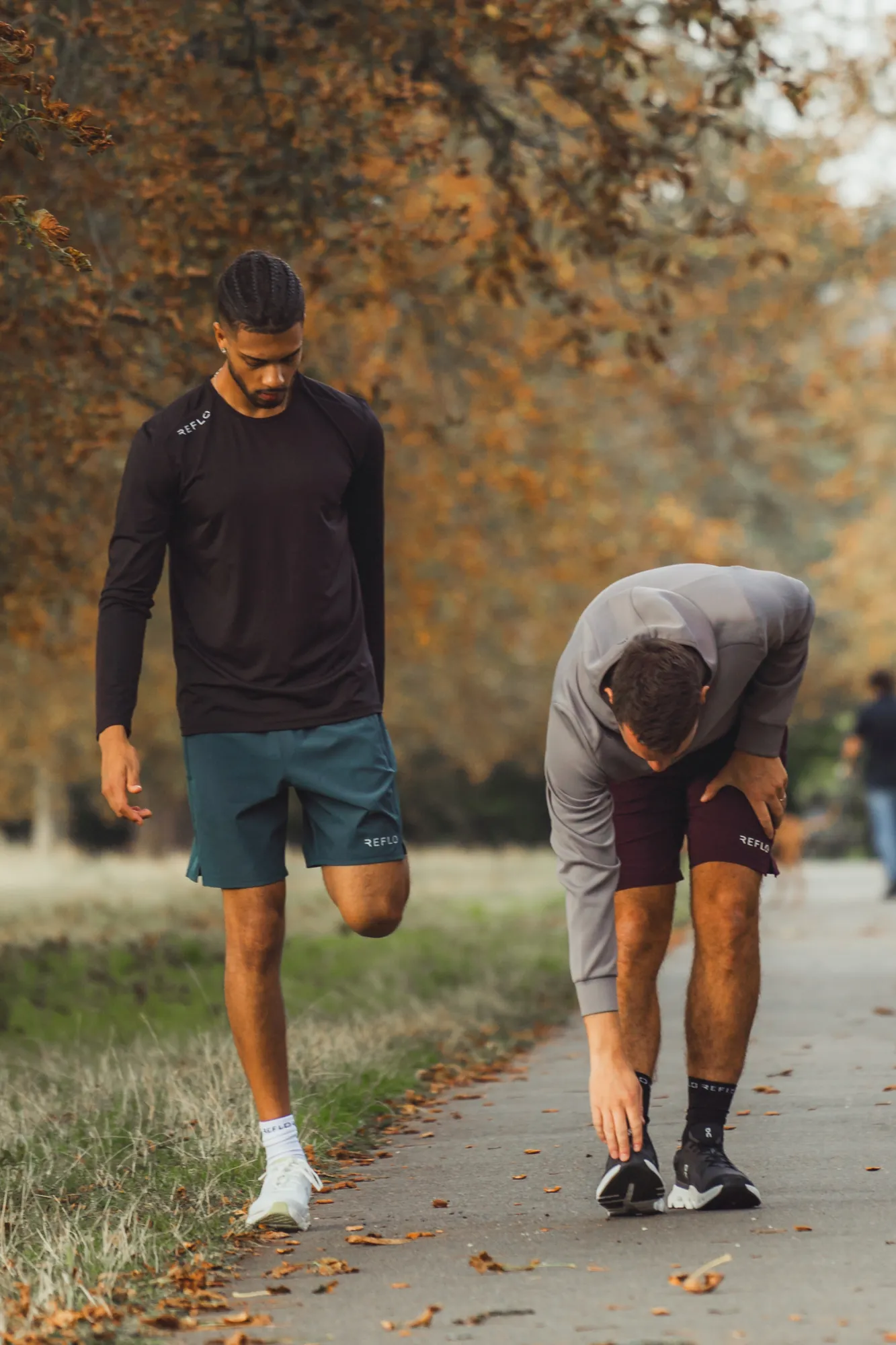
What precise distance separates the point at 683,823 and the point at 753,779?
0.29 metres

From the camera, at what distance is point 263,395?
16.9 feet

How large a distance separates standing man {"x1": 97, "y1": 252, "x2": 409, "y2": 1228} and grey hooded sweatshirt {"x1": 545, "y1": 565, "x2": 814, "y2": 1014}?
608 millimetres

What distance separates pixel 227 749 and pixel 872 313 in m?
26.4

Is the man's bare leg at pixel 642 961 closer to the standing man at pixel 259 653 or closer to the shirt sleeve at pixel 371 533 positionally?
the standing man at pixel 259 653

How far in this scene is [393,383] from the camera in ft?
47.5

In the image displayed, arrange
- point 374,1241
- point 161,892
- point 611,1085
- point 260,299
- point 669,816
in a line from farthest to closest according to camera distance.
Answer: point 161,892, point 669,816, point 260,299, point 374,1241, point 611,1085

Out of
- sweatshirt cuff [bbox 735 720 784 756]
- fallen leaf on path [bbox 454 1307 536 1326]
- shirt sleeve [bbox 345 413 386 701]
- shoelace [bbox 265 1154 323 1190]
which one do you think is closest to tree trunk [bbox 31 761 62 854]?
shirt sleeve [bbox 345 413 386 701]

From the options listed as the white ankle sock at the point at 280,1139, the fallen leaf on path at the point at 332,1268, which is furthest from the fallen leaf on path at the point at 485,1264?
the white ankle sock at the point at 280,1139

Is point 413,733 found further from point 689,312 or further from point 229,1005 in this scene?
point 229,1005

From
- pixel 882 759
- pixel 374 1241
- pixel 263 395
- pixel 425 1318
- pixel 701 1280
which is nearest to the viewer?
pixel 425 1318

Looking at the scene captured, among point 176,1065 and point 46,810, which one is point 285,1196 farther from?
point 46,810

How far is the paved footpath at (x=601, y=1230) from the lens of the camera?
3.99 m

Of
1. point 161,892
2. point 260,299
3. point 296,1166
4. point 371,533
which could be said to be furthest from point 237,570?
point 161,892

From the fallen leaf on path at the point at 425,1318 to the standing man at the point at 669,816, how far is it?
0.73 metres
